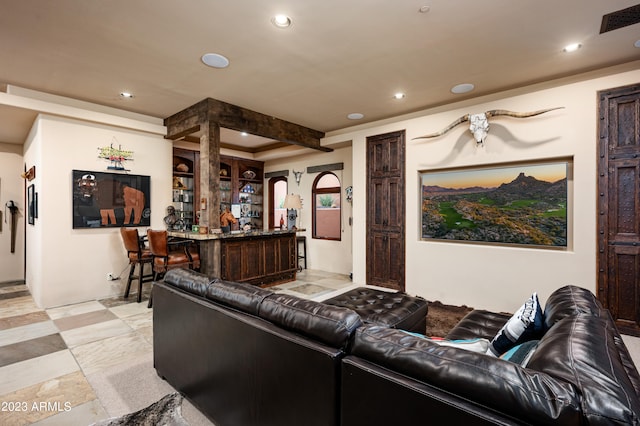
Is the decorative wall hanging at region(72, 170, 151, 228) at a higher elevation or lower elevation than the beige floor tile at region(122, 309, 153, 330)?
higher

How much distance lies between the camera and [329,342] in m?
1.27

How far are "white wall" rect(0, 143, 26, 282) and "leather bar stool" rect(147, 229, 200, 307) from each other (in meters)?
3.48

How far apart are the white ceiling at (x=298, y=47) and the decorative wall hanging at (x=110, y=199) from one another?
111cm

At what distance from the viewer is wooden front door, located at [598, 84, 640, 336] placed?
10.5ft

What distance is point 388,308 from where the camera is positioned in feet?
8.86

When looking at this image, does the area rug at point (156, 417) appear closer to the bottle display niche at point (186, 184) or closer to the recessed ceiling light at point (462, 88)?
the recessed ceiling light at point (462, 88)

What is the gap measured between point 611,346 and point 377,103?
13.1 ft

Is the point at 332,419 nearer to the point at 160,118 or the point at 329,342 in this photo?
the point at 329,342

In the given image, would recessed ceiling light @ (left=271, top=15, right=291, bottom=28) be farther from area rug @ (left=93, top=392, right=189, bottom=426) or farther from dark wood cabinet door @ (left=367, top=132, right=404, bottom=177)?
area rug @ (left=93, top=392, right=189, bottom=426)

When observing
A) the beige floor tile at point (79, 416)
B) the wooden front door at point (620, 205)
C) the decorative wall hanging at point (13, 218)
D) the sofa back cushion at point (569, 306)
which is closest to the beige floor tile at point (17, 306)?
the decorative wall hanging at point (13, 218)

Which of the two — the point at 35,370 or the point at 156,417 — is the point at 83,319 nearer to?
the point at 35,370

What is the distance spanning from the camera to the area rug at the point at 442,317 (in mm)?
3331

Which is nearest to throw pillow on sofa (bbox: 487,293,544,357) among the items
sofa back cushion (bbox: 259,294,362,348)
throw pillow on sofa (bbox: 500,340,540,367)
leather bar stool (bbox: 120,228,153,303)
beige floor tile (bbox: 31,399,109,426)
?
throw pillow on sofa (bbox: 500,340,540,367)

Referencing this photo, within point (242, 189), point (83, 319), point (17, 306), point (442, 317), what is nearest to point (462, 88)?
point (442, 317)
